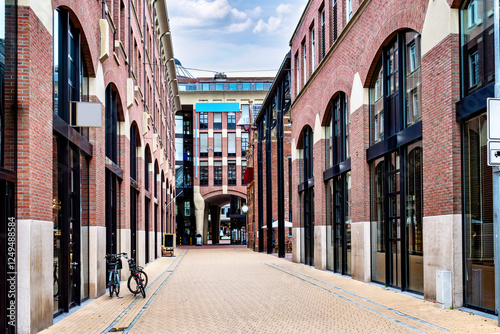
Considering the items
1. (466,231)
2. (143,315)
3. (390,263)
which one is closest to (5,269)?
(143,315)

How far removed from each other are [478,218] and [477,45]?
3099 millimetres

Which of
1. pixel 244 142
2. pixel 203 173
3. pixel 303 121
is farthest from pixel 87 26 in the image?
pixel 244 142

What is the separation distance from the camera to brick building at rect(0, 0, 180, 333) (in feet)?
30.1

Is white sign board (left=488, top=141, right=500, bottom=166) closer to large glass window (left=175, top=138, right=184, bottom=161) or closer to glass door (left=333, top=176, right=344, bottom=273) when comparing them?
glass door (left=333, top=176, right=344, bottom=273)

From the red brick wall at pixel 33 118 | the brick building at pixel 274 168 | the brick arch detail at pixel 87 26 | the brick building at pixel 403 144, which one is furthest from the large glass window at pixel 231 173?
the red brick wall at pixel 33 118

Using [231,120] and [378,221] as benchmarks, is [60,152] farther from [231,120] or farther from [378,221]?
[231,120]

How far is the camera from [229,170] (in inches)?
2736

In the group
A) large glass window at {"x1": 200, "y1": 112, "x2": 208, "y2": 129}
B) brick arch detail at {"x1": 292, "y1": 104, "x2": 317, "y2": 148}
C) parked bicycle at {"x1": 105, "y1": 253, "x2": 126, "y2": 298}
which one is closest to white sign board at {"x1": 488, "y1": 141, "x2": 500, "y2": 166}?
parked bicycle at {"x1": 105, "y1": 253, "x2": 126, "y2": 298}

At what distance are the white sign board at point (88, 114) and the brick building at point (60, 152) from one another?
2cm

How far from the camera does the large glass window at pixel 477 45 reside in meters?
10.9

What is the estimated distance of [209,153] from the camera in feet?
228

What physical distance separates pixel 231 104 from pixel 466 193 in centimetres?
→ 5940

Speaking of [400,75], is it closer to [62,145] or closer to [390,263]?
[390,263]

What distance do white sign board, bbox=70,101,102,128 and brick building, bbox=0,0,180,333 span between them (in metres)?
0.02
